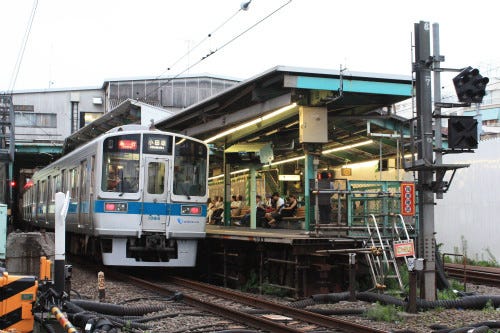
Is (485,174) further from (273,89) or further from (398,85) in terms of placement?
(273,89)

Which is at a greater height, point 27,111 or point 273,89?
point 27,111

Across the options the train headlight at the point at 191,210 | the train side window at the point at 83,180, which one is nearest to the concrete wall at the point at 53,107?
the train side window at the point at 83,180

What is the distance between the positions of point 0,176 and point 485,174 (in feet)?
74.9

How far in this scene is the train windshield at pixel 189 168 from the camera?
1328 centimetres

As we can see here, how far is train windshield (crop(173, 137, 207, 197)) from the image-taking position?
43.6ft

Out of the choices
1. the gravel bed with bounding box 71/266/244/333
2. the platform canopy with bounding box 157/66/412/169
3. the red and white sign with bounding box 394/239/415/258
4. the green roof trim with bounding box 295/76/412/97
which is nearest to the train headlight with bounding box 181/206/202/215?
the gravel bed with bounding box 71/266/244/333

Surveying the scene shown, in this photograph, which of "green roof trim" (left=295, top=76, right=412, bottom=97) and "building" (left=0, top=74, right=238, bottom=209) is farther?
"building" (left=0, top=74, right=238, bottom=209)

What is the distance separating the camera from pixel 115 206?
12.6 m

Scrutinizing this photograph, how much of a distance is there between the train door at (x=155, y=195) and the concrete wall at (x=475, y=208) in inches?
351

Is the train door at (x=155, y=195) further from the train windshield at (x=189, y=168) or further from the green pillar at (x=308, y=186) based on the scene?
the green pillar at (x=308, y=186)

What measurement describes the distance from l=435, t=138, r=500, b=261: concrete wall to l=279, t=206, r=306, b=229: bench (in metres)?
4.95

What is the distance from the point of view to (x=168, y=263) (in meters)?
13.0

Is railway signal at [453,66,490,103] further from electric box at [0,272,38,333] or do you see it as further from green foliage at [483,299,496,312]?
electric box at [0,272,38,333]

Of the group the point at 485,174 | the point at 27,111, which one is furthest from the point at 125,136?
the point at 27,111
